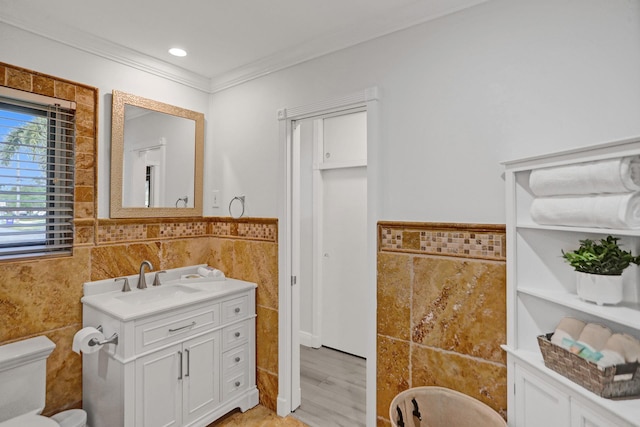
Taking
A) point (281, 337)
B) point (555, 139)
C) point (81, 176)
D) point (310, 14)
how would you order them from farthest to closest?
point (281, 337)
point (81, 176)
point (310, 14)
point (555, 139)

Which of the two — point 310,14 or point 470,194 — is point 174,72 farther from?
point 470,194

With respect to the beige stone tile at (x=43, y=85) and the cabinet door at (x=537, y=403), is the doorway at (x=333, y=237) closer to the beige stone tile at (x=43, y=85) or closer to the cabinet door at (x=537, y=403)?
the cabinet door at (x=537, y=403)

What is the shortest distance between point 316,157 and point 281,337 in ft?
5.92

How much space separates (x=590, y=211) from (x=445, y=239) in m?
0.66

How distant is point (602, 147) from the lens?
3.81ft

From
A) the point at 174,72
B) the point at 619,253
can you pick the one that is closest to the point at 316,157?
the point at 174,72

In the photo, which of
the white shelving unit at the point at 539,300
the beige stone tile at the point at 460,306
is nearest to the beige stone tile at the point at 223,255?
the beige stone tile at the point at 460,306

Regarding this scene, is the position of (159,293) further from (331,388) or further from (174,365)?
(331,388)

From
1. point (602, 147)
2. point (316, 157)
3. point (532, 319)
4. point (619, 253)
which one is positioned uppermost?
point (316, 157)

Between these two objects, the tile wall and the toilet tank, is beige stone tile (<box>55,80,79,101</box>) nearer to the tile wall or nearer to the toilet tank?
the toilet tank

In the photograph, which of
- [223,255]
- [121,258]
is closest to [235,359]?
[223,255]

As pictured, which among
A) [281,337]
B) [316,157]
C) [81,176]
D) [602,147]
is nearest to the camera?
[602,147]

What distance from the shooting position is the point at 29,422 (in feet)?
5.26

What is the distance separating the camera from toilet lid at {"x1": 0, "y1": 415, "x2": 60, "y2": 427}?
5.20 ft
